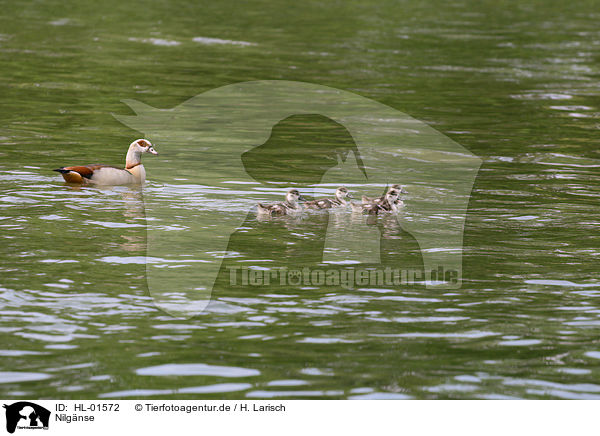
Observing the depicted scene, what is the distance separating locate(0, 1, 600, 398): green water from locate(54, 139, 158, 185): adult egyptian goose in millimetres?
296

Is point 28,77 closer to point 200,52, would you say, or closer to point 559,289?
point 200,52

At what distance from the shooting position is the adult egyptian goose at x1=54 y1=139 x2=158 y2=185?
15.2m

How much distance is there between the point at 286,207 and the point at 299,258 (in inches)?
82.1

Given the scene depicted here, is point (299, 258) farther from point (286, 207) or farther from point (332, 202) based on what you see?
point (332, 202)

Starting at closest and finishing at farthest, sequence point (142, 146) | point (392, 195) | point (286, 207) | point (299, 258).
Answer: point (299, 258) < point (286, 207) < point (392, 195) < point (142, 146)

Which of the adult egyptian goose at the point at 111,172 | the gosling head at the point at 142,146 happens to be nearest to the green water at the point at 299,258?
the adult egyptian goose at the point at 111,172

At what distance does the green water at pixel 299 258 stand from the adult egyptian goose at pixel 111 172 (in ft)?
Answer: 0.97

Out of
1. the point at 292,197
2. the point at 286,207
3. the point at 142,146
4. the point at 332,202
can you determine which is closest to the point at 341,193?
the point at 332,202
